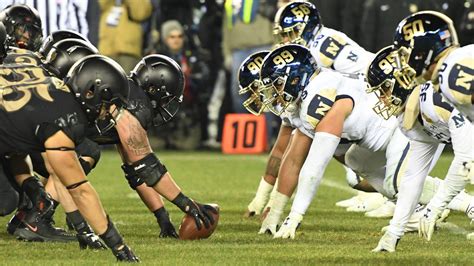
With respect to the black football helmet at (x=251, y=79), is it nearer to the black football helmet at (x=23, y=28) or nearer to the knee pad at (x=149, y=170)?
the knee pad at (x=149, y=170)

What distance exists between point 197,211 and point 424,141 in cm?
144

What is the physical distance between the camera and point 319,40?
8727 mm

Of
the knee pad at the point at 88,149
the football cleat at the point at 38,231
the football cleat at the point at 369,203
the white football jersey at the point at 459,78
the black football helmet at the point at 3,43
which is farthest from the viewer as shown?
the football cleat at the point at 369,203

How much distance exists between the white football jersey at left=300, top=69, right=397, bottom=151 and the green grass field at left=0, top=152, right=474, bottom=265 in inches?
22.3

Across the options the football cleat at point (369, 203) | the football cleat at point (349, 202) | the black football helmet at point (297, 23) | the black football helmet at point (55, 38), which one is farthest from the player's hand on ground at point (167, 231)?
the football cleat at point (349, 202)

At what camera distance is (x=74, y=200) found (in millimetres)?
5934

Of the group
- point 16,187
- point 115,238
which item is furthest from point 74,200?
point 16,187

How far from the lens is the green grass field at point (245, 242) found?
6191mm

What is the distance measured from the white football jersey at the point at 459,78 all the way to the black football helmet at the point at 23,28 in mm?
3073

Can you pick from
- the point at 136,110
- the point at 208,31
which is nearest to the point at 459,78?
the point at 136,110

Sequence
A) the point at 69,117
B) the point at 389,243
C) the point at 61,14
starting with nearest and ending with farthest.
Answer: the point at 69,117 < the point at 389,243 < the point at 61,14

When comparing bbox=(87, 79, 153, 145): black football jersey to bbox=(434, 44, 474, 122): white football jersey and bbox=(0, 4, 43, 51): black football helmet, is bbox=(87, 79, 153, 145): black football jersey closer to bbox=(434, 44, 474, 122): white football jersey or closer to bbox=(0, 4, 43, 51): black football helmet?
bbox=(0, 4, 43, 51): black football helmet

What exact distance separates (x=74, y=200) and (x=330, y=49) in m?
3.27

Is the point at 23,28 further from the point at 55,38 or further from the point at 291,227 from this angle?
the point at 291,227
